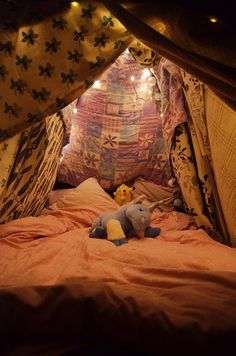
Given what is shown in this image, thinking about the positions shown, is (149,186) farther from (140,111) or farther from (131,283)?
(131,283)

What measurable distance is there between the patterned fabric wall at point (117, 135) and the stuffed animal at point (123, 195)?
113 mm

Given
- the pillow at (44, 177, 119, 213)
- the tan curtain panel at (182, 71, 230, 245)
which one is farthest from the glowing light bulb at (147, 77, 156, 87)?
the pillow at (44, 177, 119, 213)

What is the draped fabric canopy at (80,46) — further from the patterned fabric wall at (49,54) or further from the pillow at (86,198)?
the pillow at (86,198)

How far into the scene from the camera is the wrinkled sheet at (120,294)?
64cm

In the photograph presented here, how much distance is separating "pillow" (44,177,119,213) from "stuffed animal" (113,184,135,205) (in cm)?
6

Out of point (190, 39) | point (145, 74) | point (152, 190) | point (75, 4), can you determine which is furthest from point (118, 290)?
point (145, 74)

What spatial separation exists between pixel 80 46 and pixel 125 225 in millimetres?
1024

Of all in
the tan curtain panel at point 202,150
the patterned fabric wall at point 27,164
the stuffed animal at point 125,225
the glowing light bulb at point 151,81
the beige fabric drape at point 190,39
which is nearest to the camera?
the beige fabric drape at point 190,39

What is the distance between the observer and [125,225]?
1.69 metres

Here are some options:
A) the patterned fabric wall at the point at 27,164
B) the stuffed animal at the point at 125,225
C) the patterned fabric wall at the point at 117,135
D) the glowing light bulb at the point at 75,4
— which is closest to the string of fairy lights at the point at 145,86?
the patterned fabric wall at the point at 117,135

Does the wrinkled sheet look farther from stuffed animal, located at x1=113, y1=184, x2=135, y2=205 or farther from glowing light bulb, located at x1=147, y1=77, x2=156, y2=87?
glowing light bulb, located at x1=147, y1=77, x2=156, y2=87

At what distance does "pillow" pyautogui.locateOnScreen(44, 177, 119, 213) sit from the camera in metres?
2.12

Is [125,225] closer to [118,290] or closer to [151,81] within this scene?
[118,290]

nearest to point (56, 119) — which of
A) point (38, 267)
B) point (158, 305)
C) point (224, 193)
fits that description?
point (38, 267)
